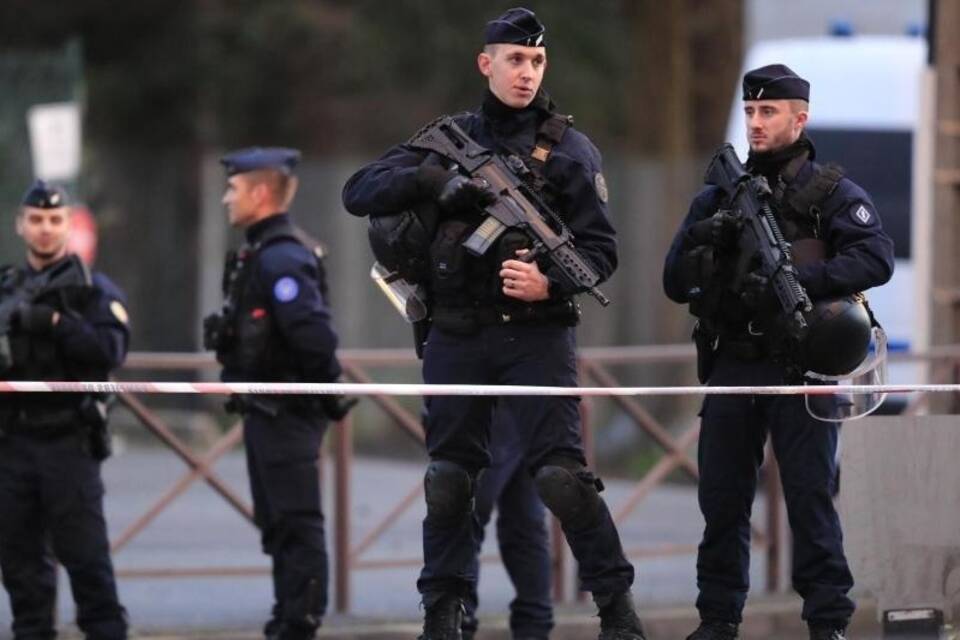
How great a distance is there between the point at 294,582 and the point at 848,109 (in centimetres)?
709

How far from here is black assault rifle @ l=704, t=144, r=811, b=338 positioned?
23.3 ft

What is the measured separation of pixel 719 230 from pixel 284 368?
80.9 inches

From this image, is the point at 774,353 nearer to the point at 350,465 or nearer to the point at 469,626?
the point at 469,626

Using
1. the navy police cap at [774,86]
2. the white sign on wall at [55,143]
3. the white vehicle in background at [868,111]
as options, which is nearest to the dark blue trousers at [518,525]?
the navy police cap at [774,86]

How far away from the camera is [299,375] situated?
8539mm

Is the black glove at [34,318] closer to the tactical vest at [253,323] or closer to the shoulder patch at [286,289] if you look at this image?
the tactical vest at [253,323]

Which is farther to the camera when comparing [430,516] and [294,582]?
[294,582]

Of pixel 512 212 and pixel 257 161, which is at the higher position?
pixel 257 161

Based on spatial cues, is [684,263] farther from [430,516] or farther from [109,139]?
[109,139]

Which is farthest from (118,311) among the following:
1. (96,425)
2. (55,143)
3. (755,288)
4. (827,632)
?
(55,143)

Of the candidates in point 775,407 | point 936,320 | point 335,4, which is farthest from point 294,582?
point 335,4

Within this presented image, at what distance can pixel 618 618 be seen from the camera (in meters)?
7.14

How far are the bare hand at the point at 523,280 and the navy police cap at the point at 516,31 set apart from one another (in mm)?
Answer: 695

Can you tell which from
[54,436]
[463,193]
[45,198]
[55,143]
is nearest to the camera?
[463,193]
